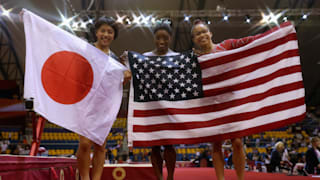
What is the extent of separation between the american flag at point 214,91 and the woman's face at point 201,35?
13 centimetres

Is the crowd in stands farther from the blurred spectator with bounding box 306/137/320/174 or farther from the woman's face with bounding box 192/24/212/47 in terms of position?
the woman's face with bounding box 192/24/212/47

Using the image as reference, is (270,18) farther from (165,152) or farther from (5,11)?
(165,152)

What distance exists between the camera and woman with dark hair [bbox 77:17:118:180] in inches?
89.0

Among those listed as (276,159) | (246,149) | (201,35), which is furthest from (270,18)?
(201,35)

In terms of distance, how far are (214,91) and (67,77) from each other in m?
1.28

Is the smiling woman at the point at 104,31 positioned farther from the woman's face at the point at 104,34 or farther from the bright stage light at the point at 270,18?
the bright stage light at the point at 270,18

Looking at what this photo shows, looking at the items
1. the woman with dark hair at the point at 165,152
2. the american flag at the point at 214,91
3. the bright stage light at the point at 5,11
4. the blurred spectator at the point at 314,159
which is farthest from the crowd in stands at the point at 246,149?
the bright stage light at the point at 5,11

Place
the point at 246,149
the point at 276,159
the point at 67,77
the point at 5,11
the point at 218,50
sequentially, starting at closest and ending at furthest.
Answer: the point at 67,77 < the point at 218,50 < the point at 276,159 < the point at 5,11 < the point at 246,149

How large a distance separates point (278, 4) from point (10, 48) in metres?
13.7

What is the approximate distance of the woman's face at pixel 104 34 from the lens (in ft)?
8.50

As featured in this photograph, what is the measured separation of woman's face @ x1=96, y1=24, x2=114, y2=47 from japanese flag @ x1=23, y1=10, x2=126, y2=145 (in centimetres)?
10

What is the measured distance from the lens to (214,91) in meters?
2.55

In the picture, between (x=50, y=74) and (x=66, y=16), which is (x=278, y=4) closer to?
(x=66, y=16)

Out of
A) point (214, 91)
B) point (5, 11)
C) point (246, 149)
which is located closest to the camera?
point (214, 91)
